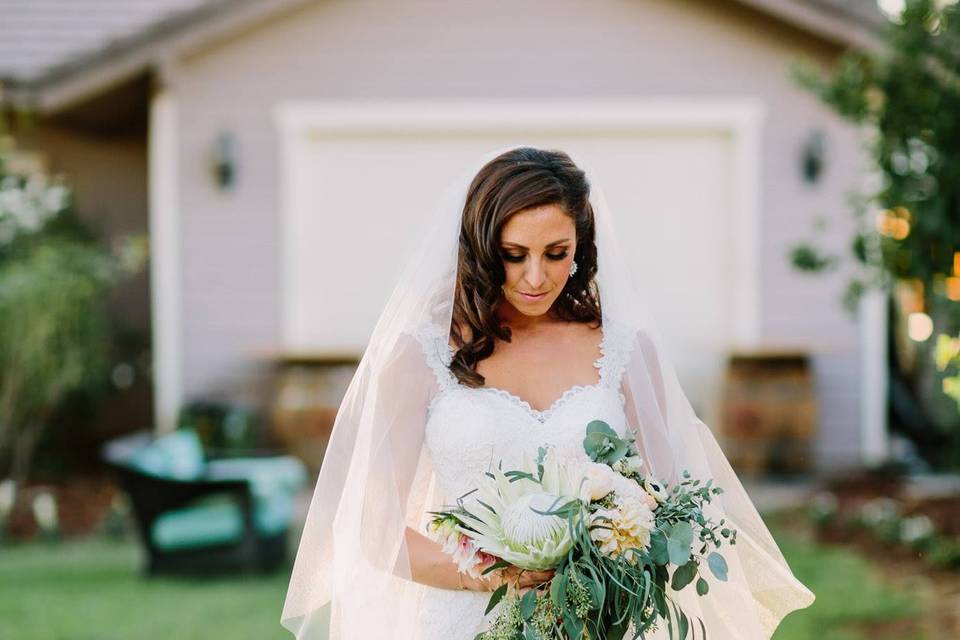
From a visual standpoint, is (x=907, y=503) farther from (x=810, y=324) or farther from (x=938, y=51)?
(x=938, y=51)

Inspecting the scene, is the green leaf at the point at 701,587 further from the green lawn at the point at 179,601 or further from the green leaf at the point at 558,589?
the green lawn at the point at 179,601

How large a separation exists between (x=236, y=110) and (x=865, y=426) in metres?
5.96

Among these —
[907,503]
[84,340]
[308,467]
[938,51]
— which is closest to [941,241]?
[938,51]

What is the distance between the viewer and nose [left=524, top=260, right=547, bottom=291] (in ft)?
8.71

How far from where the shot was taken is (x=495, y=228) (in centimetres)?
267

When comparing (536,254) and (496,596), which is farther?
(536,254)

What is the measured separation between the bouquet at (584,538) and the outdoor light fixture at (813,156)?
745cm

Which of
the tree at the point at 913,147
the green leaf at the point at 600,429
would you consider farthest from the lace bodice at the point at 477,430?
the tree at the point at 913,147

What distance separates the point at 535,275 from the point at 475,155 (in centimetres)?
726

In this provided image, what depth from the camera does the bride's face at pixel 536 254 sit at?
2.65m

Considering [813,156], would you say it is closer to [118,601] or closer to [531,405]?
[118,601]

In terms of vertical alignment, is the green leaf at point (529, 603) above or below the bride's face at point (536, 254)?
below

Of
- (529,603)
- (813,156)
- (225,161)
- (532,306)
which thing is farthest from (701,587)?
(225,161)

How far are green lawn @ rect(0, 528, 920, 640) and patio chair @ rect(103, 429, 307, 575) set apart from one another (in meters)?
0.12
